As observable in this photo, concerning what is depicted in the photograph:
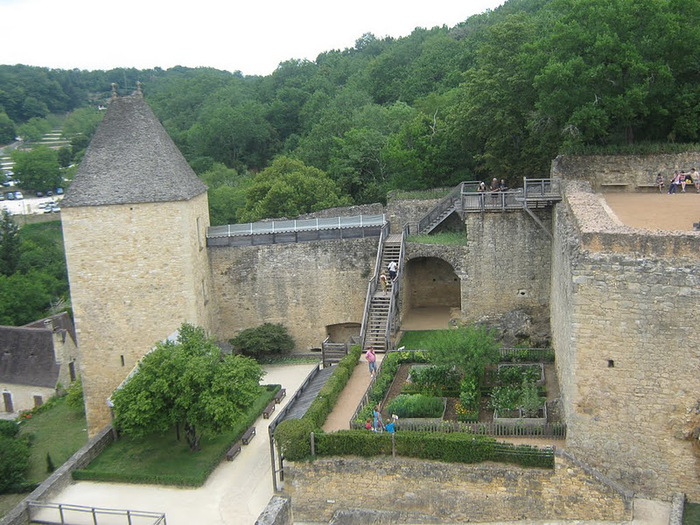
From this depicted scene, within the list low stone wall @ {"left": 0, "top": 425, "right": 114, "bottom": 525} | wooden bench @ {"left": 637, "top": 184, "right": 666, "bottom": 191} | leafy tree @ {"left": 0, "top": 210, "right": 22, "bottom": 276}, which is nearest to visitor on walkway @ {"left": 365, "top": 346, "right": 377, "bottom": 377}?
low stone wall @ {"left": 0, "top": 425, "right": 114, "bottom": 525}

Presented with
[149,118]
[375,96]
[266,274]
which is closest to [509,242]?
[266,274]

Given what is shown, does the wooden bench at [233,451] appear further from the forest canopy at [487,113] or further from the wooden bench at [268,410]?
the forest canopy at [487,113]

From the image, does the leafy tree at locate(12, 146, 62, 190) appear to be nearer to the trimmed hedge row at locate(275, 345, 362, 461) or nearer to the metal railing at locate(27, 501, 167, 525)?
the trimmed hedge row at locate(275, 345, 362, 461)

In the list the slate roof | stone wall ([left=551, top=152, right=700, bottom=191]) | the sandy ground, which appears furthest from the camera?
the slate roof

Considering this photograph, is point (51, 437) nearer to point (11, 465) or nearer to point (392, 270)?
point (11, 465)

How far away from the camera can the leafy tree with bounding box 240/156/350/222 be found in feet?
126

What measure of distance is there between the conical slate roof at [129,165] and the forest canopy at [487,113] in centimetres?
1292

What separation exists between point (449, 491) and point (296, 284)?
530 inches

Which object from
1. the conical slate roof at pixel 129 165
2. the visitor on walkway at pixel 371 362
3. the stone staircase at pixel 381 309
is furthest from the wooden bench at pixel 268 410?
the conical slate roof at pixel 129 165

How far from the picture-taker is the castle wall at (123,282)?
24.3 metres

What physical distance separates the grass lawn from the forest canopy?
1413cm

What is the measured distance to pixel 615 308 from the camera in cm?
1452

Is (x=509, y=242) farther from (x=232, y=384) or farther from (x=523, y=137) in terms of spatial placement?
(x=232, y=384)

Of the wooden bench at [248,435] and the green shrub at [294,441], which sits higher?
the green shrub at [294,441]
